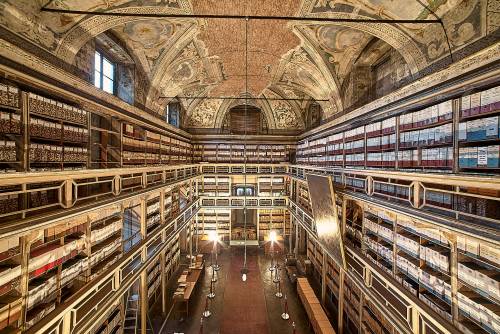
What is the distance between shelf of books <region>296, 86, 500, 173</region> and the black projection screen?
1.51m

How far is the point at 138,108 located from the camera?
9.23 meters

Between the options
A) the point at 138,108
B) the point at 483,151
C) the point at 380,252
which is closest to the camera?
the point at 483,151

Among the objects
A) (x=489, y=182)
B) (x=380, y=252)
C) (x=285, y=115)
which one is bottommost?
(x=380, y=252)

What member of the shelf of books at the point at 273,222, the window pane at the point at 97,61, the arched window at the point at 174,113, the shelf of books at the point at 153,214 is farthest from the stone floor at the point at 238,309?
the arched window at the point at 174,113

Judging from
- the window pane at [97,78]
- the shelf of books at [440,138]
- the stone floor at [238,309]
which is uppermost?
the window pane at [97,78]

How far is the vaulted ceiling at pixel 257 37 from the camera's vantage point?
5.17 meters

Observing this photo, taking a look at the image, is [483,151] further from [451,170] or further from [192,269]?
[192,269]

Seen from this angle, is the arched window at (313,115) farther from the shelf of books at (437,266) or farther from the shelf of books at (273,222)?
the shelf of books at (437,266)

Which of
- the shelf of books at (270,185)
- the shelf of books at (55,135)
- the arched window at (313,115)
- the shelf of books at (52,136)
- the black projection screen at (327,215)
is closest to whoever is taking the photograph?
the shelf of books at (52,136)

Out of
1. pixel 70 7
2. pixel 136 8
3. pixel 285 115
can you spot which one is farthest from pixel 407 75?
pixel 285 115

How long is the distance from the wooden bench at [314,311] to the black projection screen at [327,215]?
1.70 m

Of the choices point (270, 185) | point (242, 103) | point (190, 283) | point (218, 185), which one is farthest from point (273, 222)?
point (242, 103)

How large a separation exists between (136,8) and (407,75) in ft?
24.6

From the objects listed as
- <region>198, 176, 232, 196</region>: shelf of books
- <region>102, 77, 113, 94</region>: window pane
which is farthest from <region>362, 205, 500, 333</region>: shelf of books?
<region>198, 176, 232, 196</region>: shelf of books
